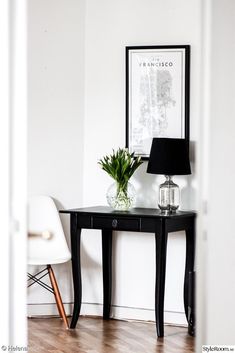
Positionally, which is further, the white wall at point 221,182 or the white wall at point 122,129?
the white wall at point 122,129

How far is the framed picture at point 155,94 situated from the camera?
543 cm

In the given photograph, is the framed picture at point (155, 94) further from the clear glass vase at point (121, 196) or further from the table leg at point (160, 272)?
the table leg at point (160, 272)

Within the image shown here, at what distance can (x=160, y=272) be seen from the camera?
5016 mm

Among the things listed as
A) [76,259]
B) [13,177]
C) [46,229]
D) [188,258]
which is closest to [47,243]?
[46,229]

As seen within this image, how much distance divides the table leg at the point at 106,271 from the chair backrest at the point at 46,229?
312 mm

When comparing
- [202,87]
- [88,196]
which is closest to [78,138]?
[88,196]

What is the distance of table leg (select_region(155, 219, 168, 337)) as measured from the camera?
197 inches

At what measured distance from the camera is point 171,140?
202 inches

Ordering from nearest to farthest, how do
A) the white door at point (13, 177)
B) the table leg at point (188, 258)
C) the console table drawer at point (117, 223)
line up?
the white door at point (13, 177) → the console table drawer at point (117, 223) → the table leg at point (188, 258)

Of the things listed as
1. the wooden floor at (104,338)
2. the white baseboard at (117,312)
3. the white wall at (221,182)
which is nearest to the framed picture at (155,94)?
the white baseboard at (117,312)

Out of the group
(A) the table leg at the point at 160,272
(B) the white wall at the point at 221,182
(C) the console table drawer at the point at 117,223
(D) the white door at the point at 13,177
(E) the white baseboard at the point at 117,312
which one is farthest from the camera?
(E) the white baseboard at the point at 117,312

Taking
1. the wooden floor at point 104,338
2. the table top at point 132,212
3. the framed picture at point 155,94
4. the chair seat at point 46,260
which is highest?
the framed picture at point 155,94

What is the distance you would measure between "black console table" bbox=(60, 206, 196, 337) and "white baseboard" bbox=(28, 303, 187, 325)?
0.10 meters

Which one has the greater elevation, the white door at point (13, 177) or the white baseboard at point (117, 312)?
the white door at point (13, 177)
